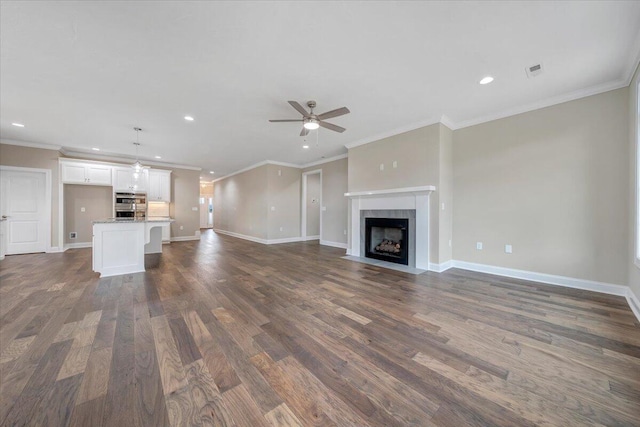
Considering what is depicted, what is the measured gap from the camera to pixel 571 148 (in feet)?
10.7

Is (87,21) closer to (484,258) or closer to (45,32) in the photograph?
(45,32)

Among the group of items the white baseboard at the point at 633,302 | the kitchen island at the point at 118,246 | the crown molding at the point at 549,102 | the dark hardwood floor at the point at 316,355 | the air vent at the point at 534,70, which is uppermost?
the air vent at the point at 534,70

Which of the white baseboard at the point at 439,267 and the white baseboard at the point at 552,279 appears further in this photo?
the white baseboard at the point at 439,267

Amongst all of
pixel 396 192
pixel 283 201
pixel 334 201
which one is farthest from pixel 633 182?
pixel 283 201

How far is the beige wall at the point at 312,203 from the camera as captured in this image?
8.38 meters

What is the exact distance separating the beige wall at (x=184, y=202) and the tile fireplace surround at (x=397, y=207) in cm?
620

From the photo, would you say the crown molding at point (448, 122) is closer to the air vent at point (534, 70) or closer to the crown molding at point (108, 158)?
the air vent at point (534, 70)

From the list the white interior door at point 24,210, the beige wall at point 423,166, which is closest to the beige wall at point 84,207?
the white interior door at point 24,210

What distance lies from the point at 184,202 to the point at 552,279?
9894 millimetres

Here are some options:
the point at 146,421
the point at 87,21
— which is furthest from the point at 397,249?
the point at 87,21

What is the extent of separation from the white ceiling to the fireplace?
200 cm

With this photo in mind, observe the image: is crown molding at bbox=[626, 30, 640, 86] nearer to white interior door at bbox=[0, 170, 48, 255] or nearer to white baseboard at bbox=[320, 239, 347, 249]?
white baseboard at bbox=[320, 239, 347, 249]

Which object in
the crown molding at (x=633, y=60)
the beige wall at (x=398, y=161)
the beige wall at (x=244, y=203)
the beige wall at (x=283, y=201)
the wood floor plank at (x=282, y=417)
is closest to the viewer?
the wood floor plank at (x=282, y=417)

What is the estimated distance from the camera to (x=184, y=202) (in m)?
8.31
